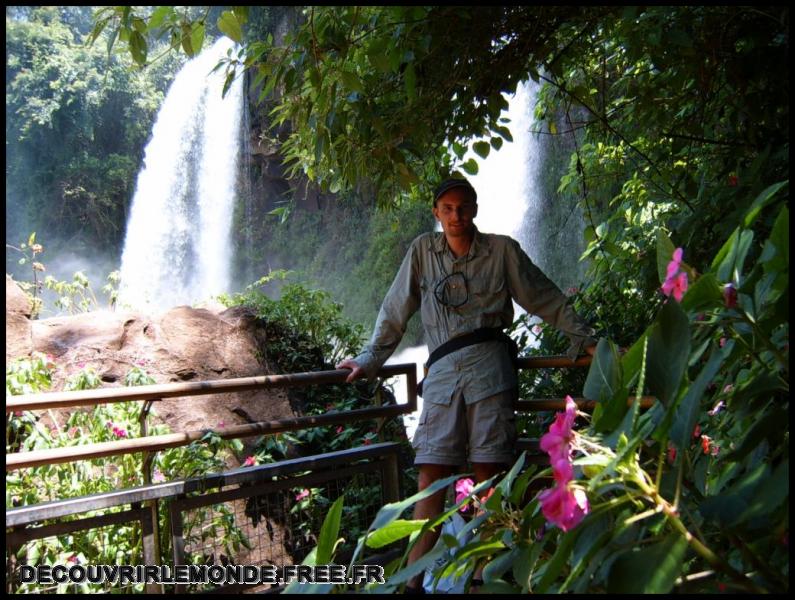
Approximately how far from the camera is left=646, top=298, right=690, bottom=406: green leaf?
2.24ft

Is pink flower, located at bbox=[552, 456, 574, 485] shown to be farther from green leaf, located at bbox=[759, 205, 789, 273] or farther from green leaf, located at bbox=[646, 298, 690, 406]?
green leaf, located at bbox=[759, 205, 789, 273]

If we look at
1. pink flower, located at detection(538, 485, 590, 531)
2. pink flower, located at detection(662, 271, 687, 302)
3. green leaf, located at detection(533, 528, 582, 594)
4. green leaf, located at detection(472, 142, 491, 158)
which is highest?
green leaf, located at detection(472, 142, 491, 158)

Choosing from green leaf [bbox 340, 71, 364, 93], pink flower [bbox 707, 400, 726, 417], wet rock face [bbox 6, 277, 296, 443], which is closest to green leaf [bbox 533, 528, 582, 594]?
pink flower [bbox 707, 400, 726, 417]

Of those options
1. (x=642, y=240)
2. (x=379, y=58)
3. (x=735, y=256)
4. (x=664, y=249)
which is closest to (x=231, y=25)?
(x=379, y=58)

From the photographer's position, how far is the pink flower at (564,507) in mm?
665

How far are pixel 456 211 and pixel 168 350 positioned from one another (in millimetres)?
3294

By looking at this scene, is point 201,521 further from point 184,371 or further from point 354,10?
point 184,371

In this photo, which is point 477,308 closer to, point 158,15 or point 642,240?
point 158,15

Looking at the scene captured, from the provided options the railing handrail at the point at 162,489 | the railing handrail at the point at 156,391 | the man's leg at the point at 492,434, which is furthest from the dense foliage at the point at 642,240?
the railing handrail at the point at 162,489

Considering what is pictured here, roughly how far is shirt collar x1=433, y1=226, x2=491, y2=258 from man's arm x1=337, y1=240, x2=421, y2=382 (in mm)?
81

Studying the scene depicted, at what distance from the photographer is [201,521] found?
2908 millimetres

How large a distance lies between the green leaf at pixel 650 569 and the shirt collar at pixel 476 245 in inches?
78.8

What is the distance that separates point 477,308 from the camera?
252 centimetres

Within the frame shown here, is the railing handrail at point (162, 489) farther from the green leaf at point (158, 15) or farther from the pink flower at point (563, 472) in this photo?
the pink flower at point (563, 472)
